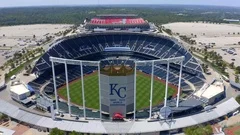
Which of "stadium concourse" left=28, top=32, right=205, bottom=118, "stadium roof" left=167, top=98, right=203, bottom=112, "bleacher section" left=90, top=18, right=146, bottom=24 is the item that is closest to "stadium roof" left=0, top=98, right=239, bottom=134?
"stadium roof" left=167, top=98, right=203, bottom=112

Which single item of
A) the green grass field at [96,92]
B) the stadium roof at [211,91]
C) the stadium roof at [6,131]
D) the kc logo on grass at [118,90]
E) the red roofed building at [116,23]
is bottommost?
the stadium roof at [6,131]

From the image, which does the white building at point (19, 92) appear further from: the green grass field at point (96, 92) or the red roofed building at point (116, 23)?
the red roofed building at point (116, 23)

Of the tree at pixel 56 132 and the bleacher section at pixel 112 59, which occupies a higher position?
the bleacher section at pixel 112 59

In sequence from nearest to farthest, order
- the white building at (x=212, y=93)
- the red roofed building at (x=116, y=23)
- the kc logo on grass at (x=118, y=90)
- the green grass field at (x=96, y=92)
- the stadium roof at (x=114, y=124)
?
the stadium roof at (x=114, y=124) → the kc logo on grass at (x=118, y=90) → the white building at (x=212, y=93) → the green grass field at (x=96, y=92) → the red roofed building at (x=116, y=23)

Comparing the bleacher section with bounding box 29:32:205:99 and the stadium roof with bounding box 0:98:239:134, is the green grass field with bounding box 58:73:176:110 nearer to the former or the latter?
the bleacher section with bounding box 29:32:205:99

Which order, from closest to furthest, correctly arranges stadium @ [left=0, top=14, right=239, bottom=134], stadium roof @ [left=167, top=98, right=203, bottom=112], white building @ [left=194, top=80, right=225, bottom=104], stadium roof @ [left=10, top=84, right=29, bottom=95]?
stadium @ [left=0, top=14, right=239, bottom=134] < stadium roof @ [left=167, top=98, right=203, bottom=112] < white building @ [left=194, top=80, right=225, bottom=104] < stadium roof @ [left=10, top=84, right=29, bottom=95]

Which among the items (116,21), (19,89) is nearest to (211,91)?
(19,89)

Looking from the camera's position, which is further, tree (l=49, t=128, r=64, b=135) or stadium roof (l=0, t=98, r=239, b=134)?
stadium roof (l=0, t=98, r=239, b=134)

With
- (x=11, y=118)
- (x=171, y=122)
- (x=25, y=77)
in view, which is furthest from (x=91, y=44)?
(x=171, y=122)

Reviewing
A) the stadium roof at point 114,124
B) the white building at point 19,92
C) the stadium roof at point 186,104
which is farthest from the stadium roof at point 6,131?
the stadium roof at point 186,104
